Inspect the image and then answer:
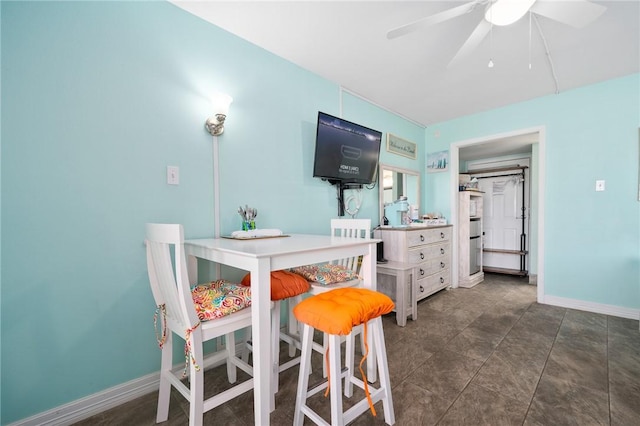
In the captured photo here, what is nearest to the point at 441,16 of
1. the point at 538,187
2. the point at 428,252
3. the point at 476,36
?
the point at 476,36

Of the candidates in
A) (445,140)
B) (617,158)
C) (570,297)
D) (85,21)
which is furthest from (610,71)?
(85,21)

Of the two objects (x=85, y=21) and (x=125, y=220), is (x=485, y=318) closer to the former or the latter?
(x=125, y=220)

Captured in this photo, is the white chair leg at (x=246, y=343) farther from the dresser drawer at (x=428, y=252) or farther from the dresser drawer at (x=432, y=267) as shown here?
the dresser drawer at (x=432, y=267)

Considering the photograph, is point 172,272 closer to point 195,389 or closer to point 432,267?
point 195,389

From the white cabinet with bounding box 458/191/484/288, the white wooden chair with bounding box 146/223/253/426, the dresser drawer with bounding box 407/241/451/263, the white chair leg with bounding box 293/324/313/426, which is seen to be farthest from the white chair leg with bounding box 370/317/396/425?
the white cabinet with bounding box 458/191/484/288

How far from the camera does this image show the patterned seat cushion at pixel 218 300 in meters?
1.16

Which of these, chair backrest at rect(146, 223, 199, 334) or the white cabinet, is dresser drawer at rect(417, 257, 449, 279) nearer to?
the white cabinet

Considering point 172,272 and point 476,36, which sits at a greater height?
point 476,36

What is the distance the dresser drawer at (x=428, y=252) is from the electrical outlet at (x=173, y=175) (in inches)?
90.9

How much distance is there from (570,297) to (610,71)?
2.33 metres

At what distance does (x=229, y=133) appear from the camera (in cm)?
190

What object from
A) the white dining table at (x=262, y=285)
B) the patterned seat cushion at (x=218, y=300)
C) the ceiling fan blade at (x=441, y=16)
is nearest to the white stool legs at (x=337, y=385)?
the white dining table at (x=262, y=285)

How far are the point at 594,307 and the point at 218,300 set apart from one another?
3.72 m

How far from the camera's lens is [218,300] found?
3.99 ft
